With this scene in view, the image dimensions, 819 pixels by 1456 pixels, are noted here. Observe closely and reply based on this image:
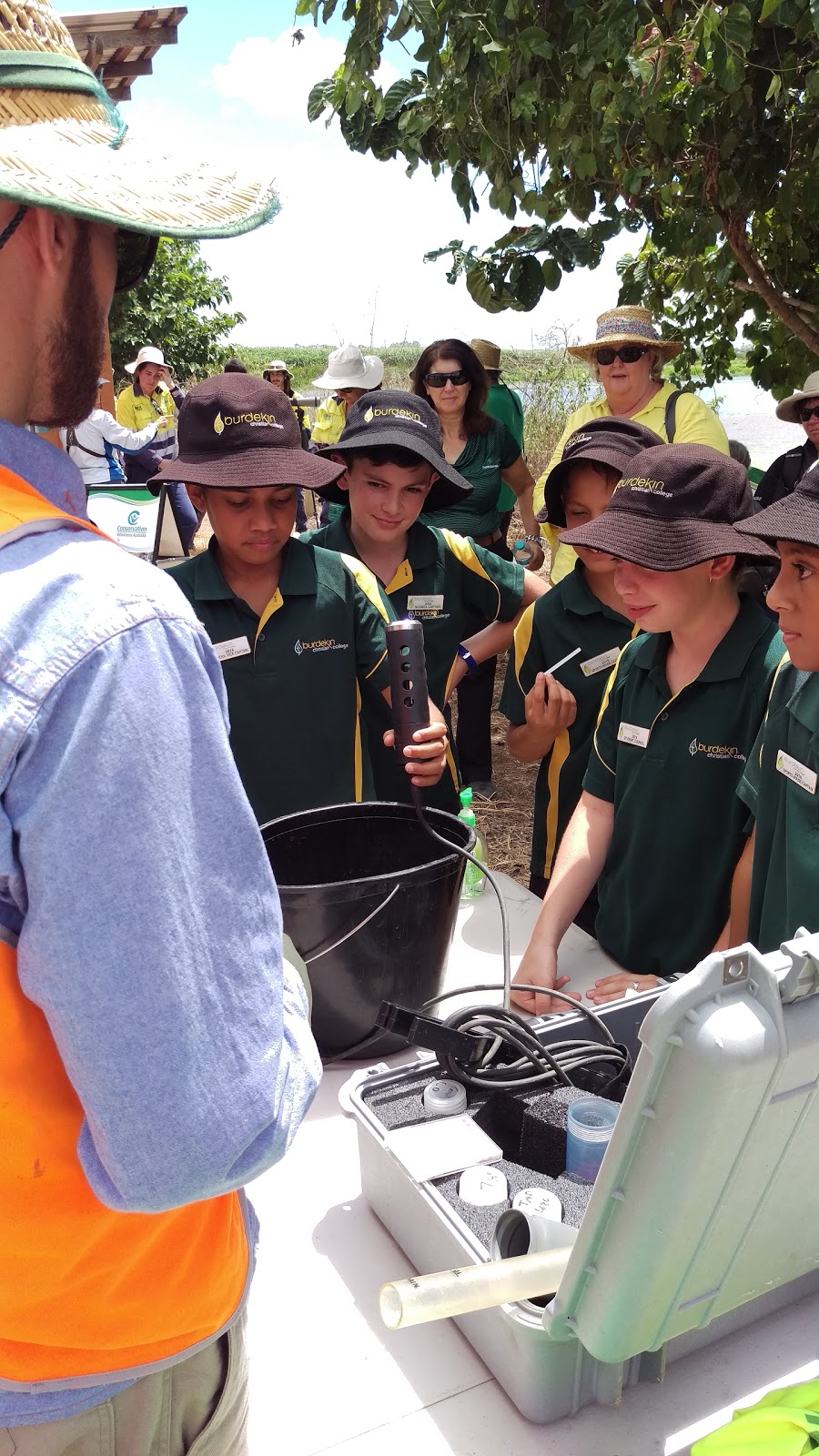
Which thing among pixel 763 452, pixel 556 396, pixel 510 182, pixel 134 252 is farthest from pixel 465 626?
pixel 556 396

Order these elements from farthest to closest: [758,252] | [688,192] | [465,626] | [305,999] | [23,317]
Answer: [758,252], [688,192], [465,626], [305,999], [23,317]

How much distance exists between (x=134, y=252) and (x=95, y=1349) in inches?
30.3

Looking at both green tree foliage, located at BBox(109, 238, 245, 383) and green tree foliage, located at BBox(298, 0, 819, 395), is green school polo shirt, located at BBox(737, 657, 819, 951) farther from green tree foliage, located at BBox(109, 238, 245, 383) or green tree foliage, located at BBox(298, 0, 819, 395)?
green tree foliage, located at BBox(109, 238, 245, 383)

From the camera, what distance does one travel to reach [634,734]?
71.4 inches

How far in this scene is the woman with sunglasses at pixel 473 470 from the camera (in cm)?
402

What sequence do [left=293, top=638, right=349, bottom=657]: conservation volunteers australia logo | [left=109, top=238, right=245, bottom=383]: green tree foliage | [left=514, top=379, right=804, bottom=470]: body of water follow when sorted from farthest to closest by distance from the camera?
1. [left=109, top=238, right=245, bottom=383]: green tree foliage
2. [left=514, top=379, right=804, bottom=470]: body of water
3. [left=293, top=638, right=349, bottom=657]: conservation volunteers australia logo

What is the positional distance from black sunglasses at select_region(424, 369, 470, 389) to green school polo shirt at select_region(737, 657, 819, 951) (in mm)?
2771

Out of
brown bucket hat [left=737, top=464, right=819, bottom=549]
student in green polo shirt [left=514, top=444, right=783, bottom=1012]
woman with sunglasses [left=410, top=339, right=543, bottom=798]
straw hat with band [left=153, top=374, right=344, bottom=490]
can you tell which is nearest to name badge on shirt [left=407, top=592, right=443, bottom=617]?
straw hat with band [left=153, top=374, right=344, bottom=490]

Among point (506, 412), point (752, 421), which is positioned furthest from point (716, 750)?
point (752, 421)

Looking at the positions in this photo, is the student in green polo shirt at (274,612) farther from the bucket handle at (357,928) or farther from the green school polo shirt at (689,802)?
the bucket handle at (357,928)

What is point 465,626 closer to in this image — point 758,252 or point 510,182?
point 510,182

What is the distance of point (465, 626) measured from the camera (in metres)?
2.67

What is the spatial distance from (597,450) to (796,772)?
1120mm

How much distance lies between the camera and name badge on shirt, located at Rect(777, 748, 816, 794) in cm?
142
